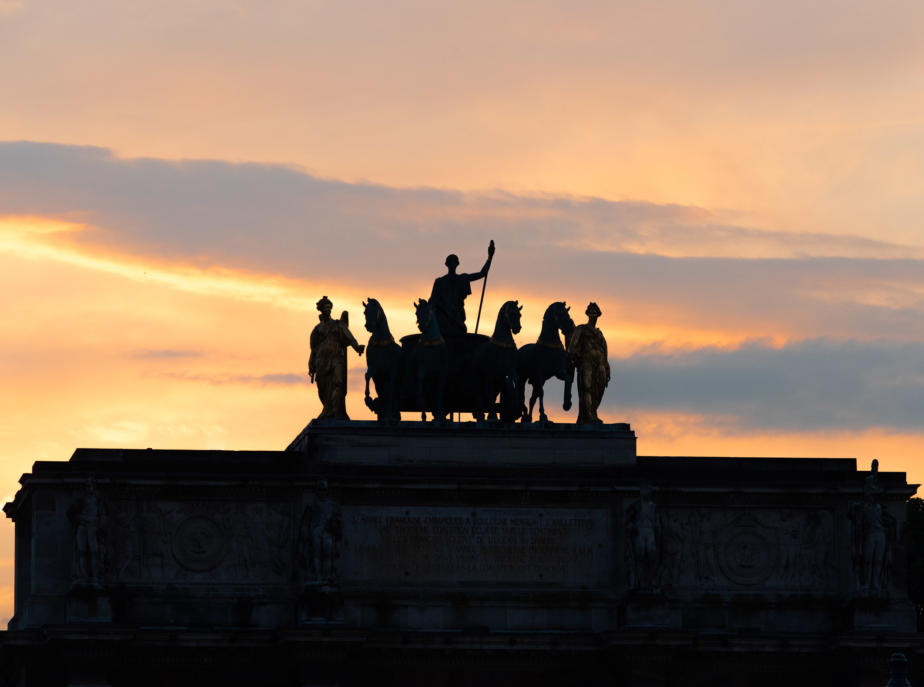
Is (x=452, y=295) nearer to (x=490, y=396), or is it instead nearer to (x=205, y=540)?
(x=490, y=396)

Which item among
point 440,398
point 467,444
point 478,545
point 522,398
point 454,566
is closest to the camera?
point 454,566

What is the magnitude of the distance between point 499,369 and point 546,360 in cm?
123

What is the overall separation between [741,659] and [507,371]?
30.7 feet

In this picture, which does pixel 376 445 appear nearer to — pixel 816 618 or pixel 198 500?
pixel 198 500

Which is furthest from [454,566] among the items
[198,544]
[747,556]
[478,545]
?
[747,556]

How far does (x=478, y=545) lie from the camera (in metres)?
62.8

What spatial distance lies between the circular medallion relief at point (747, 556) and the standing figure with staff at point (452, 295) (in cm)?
890

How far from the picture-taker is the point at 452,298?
66.0m

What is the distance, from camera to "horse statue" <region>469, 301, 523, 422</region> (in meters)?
64.2

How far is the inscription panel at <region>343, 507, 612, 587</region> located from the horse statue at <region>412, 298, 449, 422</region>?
117 inches

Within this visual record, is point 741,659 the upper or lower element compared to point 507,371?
lower

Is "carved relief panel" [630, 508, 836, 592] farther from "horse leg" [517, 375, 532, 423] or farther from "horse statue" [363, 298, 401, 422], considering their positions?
"horse statue" [363, 298, 401, 422]

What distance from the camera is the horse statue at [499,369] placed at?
6425 centimetres

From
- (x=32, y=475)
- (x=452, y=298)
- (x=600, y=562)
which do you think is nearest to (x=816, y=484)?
(x=600, y=562)
